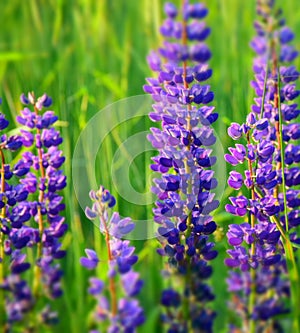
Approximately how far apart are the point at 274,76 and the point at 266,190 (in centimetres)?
28

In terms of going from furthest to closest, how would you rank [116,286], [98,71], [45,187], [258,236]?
[98,71] → [45,187] → [258,236] → [116,286]

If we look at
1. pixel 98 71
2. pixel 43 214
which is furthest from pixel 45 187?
pixel 98 71

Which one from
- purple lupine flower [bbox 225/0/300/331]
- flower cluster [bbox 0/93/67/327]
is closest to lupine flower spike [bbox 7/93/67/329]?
flower cluster [bbox 0/93/67/327]

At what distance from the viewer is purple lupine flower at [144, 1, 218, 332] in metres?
1.03

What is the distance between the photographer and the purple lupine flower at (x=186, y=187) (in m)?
1.03

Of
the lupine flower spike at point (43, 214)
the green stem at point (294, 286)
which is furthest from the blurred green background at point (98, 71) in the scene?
the green stem at point (294, 286)

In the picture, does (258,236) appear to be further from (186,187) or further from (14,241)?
(14,241)

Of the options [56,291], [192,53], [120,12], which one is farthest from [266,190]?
[120,12]

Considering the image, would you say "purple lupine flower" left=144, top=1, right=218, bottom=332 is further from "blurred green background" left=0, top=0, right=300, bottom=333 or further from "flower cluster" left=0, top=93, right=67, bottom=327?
"flower cluster" left=0, top=93, right=67, bottom=327

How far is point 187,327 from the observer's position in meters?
1.00

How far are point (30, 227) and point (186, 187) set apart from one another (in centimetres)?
31

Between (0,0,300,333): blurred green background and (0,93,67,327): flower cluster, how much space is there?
6 cm

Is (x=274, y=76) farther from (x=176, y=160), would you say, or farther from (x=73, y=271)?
(x=73, y=271)

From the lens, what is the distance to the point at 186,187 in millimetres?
1157
